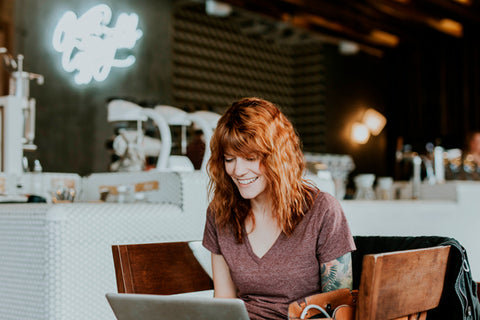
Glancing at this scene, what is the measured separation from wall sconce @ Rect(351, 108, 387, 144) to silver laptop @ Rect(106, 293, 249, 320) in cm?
835

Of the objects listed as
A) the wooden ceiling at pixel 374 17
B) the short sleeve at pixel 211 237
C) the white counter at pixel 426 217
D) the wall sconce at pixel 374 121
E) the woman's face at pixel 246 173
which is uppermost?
the wooden ceiling at pixel 374 17

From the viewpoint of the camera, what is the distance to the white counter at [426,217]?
313 cm

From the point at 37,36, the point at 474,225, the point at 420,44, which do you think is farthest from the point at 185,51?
the point at 474,225

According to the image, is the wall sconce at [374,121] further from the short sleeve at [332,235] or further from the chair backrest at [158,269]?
the short sleeve at [332,235]

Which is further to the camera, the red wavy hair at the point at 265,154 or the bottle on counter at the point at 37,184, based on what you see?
the bottle on counter at the point at 37,184

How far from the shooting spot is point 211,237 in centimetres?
167

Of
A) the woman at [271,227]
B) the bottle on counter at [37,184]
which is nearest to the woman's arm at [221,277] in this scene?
the woman at [271,227]

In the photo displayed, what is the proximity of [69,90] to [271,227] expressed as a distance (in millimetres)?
4334

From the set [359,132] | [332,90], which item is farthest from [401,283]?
[359,132]

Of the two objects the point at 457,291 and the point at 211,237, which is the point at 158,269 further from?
the point at 457,291

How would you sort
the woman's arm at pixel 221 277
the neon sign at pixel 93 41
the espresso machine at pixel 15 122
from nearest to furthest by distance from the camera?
the woman's arm at pixel 221 277, the espresso machine at pixel 15 122, the neon sign at pixel 93 41

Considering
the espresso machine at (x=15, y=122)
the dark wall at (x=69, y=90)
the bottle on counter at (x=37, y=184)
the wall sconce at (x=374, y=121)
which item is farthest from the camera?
the wall sconce at (x=374, y=121)

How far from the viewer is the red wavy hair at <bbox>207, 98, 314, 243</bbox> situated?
5.04 ft

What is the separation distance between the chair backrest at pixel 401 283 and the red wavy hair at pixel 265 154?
39 cm
